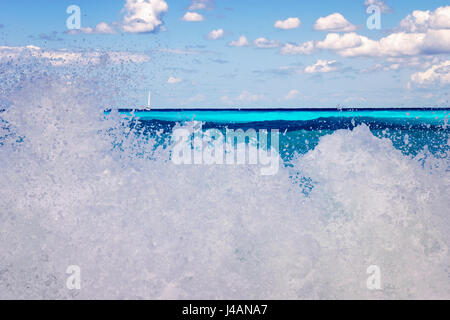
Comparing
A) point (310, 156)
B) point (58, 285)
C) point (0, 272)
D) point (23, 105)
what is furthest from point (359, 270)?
point (23, 105)

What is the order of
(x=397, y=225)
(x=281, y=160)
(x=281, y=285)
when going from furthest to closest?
(x=281, y=160), (x=397, y=225), (x=281, y=285)

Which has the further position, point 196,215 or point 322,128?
point 322,128

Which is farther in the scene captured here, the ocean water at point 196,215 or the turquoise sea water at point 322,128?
the turquoise sea water at point 322,128

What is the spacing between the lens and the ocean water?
189 inches

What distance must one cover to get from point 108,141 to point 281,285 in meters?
3.02

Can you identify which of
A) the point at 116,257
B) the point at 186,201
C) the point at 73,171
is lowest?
the point at 116,257

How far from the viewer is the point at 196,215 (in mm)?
5418

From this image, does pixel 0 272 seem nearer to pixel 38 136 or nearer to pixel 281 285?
pixel 38 136

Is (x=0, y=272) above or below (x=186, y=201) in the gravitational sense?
below

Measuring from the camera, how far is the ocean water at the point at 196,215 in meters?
4.79

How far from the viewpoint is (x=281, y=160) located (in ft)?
20.9

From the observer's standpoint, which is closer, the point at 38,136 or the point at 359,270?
the point at 359,270

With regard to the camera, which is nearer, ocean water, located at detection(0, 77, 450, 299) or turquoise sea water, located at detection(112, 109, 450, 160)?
ocean water, located at detection(0, 77, 450, 299)
